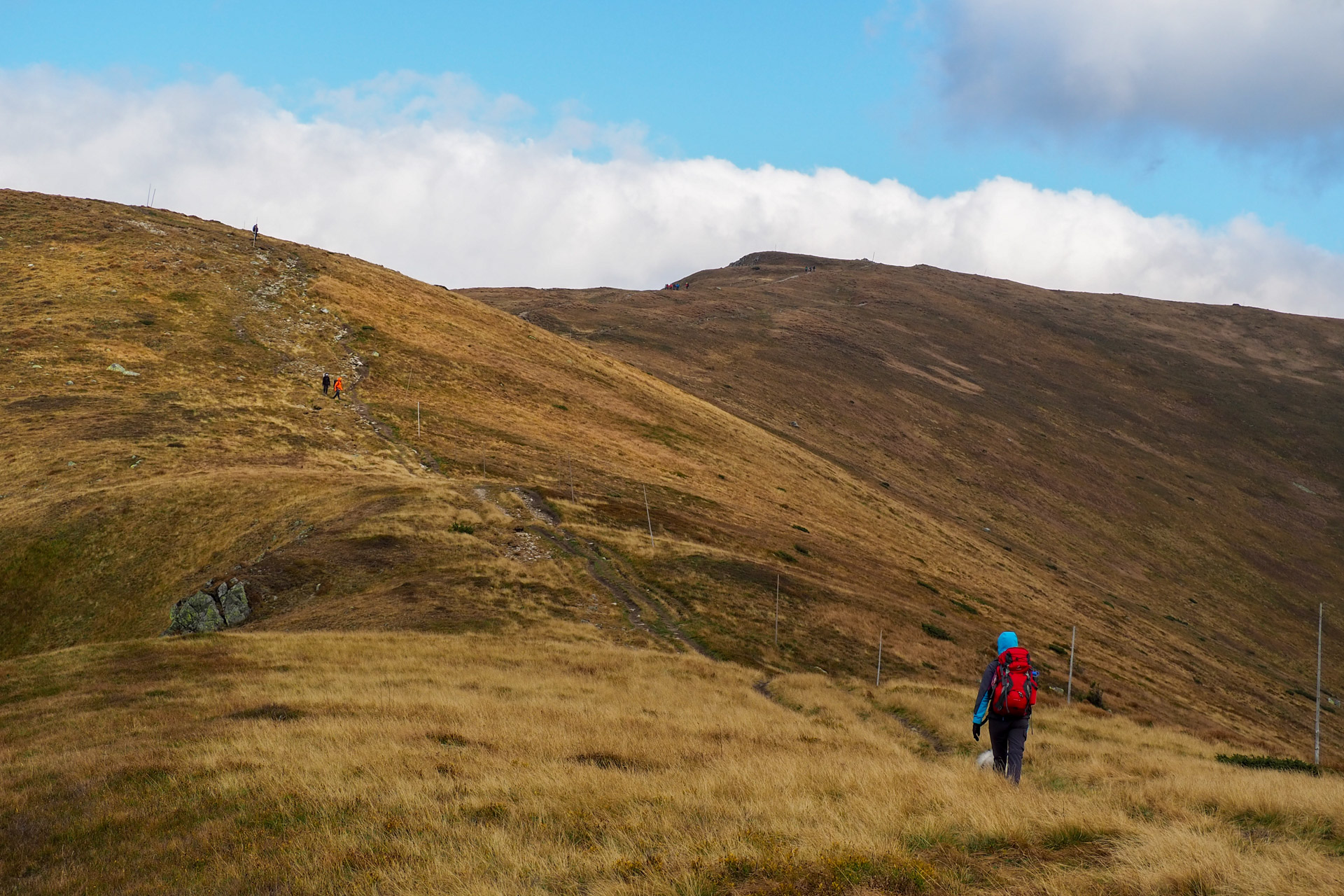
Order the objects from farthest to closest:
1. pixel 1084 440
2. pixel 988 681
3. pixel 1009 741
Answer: pixel 1084 440 → pixel 1009 741 → pixel 988 681

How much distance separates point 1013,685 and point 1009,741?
1337mm

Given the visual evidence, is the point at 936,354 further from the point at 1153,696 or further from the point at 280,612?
the point at 280,612

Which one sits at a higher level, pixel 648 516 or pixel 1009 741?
pixel 648 516

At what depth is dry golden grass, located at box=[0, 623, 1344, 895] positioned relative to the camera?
771 centimetres

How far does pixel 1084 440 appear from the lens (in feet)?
357

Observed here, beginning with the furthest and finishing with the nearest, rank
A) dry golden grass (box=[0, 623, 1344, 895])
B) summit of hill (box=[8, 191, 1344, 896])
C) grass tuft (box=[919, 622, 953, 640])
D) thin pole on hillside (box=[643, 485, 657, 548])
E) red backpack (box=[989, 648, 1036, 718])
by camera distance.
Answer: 1. thin pole on hillside (box=[643, 485, 657, 548])
2. grass tuft (box=[919, 622, 953, 640])
3. red backpack (box=[989, 648, 1036, 718])
4. summit of hill (box=[8, 191, 1344, 896])
5. dry golden grass (box=[0, 623, 1344, 895])

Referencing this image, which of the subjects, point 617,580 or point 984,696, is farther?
point 617,580

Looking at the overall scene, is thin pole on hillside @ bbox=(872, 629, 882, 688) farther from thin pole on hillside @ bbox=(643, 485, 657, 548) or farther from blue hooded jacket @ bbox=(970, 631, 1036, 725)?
blue hooded jacket @ bbox=(970, 631, 1036, 725)

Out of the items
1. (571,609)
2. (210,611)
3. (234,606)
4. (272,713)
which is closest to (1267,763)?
(571,609)

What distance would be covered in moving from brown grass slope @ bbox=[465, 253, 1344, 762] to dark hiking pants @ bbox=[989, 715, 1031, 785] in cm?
2115

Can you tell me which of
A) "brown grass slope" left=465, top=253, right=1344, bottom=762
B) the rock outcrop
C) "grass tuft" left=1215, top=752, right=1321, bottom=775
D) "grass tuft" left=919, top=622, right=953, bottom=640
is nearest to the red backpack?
"grass tuft" left=1215, top=752, right=1321, bottom=775

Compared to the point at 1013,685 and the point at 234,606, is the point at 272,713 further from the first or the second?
the point at 234,606

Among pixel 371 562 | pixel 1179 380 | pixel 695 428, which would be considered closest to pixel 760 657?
pixel 371 562

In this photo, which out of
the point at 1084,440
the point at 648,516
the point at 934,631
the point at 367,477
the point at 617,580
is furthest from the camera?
the point at 1084,440
